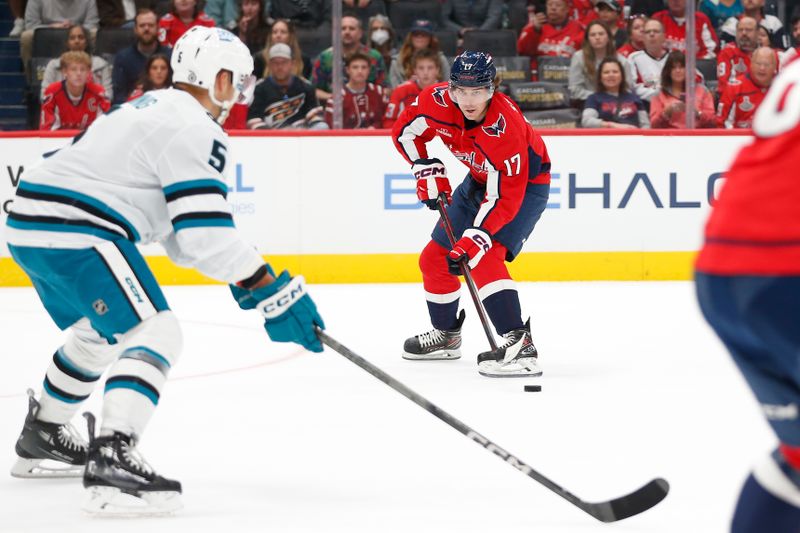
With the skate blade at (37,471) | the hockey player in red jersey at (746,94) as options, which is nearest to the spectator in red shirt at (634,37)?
the hockey player in red jersey at (746,94)

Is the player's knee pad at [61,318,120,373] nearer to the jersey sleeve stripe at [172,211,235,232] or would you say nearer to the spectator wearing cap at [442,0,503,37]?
the jersey sleeve stripe at [172,211,235,232]

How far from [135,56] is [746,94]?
3489 millimetres

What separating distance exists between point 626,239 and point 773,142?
5.38 metres

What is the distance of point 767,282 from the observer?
1649 millimetres

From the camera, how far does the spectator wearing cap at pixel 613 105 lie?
23.0 feet

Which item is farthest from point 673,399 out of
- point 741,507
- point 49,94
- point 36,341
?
point 49,94

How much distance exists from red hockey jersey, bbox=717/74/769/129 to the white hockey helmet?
4.68 m

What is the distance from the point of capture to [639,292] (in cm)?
659

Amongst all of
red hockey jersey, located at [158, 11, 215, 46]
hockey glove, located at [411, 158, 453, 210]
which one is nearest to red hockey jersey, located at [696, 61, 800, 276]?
hockey glove, located at [411, 158, 453, 210]

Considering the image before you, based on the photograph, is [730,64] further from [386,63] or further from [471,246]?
[471,246]

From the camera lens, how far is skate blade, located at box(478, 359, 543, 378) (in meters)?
4.52

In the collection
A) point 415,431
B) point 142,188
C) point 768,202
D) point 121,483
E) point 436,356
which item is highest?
point 768,202

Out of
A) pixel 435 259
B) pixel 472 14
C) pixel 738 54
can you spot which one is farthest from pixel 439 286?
pixel 472 14

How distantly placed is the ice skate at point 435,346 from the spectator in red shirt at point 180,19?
10.4ft
